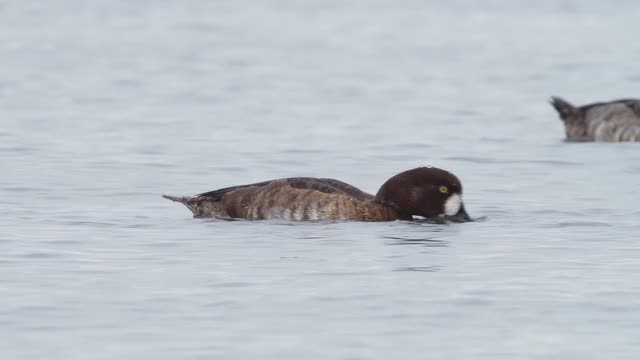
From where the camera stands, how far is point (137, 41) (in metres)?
36.0

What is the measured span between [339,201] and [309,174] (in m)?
4.01

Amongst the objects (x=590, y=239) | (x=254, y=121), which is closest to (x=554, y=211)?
(x=590, y=239)

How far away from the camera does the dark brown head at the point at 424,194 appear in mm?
13617

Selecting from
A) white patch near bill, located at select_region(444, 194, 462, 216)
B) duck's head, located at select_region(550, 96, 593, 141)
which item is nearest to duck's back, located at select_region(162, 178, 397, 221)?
white patch near bill, located at select_region(444, 194, 462, 216)

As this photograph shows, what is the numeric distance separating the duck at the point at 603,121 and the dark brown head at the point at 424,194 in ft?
22.7

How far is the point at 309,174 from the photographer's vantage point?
17406mm

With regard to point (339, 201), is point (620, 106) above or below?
above

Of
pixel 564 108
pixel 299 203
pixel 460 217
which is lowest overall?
pixel 460 217

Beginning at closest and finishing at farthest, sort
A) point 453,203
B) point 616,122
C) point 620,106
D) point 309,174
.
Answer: point 453,203 < point 309,174 < point 616,122 < point 620,106

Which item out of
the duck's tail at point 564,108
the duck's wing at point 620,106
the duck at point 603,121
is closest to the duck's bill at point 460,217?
the duck at point 603,121

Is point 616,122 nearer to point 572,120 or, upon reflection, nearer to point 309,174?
point 572,120

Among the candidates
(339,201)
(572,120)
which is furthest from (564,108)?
(339,201)

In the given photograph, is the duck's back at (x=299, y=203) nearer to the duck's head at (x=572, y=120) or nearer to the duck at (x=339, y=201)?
the duck at (x=339, y=201)

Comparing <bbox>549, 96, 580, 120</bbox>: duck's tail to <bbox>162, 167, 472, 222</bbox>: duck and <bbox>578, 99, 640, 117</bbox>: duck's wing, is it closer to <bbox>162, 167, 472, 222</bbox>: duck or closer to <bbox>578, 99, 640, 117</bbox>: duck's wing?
<bbox>578, 99, 640, 117</bbox>: duck's wing
